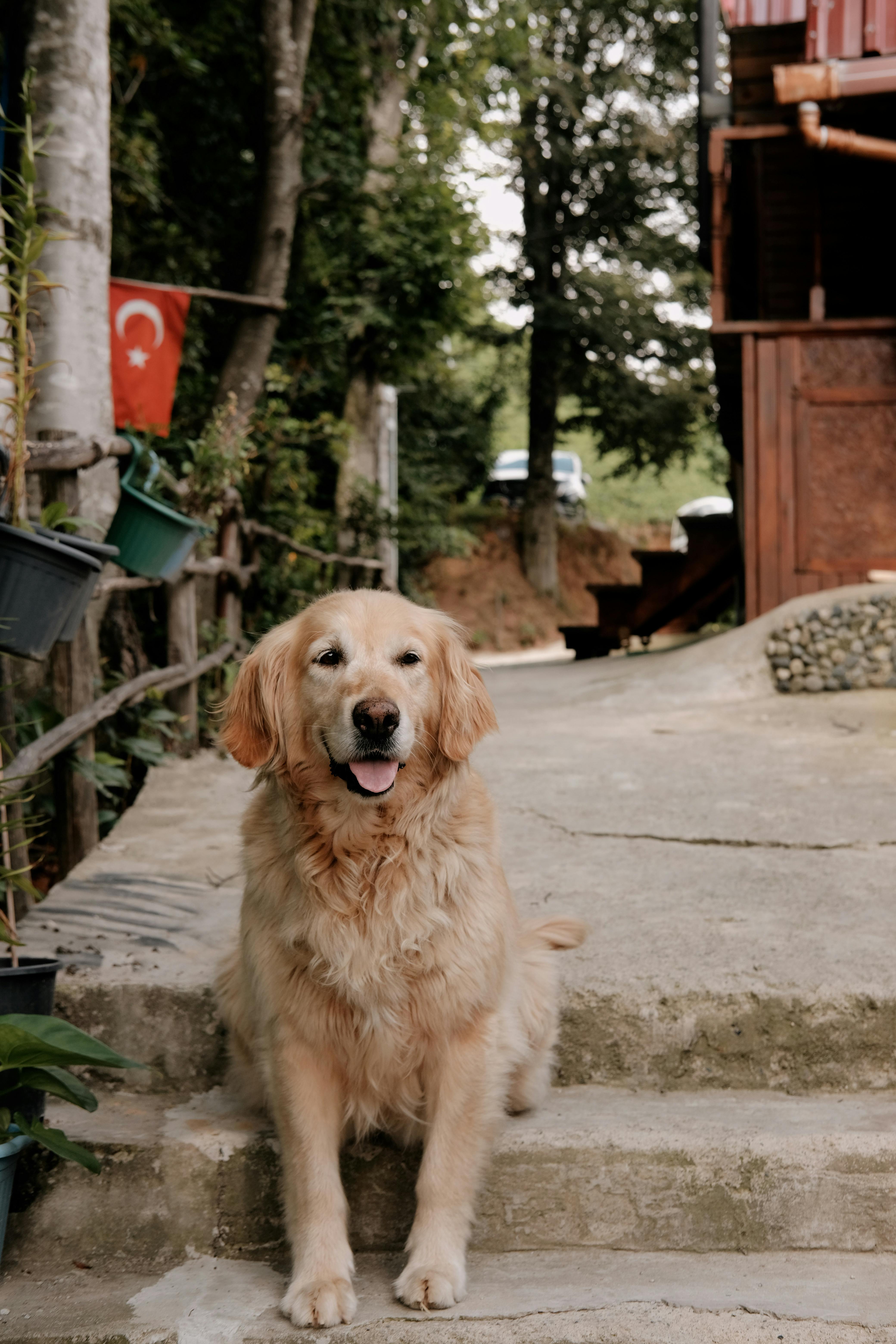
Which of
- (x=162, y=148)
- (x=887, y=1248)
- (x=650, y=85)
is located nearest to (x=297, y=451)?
(x=162, y=148)

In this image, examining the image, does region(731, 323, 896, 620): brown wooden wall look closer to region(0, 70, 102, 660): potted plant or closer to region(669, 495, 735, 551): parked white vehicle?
region(0, 70, 102, 660): potted plant

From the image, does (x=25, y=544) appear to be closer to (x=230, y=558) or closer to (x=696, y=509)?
(x=230, y=558)

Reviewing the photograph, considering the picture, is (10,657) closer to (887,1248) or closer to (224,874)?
(224,874)

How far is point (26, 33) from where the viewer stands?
483cm

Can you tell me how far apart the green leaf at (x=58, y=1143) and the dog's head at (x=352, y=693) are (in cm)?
80

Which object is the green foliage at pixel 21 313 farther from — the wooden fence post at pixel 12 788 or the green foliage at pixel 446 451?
the green foliage at pixel 446 451

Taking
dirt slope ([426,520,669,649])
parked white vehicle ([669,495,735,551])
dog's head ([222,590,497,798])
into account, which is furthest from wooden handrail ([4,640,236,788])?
parked white vehicle ([669,495,735,551])

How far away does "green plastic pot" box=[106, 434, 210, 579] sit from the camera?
4133 millimetres

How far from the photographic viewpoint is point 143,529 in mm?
4176

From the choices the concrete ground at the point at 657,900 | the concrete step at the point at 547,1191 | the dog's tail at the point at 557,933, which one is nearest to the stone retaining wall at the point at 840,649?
the concrete ground at the point at 657,900

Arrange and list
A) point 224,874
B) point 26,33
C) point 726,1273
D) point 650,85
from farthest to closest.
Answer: point 650,85 → point 26,33 → point 224,874 → point 726,1273

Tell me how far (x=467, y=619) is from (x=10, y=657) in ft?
61.1

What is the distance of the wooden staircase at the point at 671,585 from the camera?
12.4 meters

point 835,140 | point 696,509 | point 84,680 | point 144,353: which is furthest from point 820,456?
point 696,509
